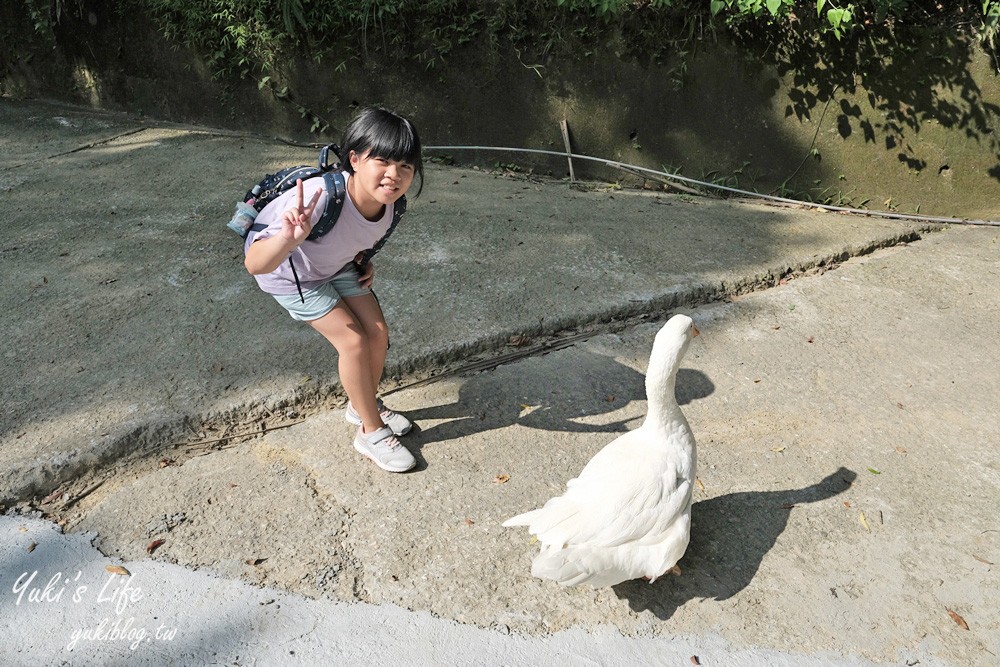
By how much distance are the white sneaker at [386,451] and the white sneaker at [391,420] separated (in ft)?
0.44

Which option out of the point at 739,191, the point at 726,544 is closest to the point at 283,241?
the point at 726,544

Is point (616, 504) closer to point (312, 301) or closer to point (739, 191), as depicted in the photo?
point (312, 301)

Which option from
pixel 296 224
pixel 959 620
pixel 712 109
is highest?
pixel 296 224

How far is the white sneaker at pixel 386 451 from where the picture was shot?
2584 mm

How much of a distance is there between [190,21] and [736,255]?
4.72 meters

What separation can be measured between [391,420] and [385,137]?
1.03m

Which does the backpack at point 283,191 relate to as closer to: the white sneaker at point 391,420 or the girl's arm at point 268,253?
the girl's arm at point 268,253

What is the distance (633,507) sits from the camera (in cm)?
A: 208

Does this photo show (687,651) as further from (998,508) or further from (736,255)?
(736,255)

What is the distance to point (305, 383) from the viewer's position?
2.96 meters

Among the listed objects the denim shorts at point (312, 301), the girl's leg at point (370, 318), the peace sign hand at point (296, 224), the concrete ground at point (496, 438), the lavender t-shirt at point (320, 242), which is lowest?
the concrete ground at point (496, 438)

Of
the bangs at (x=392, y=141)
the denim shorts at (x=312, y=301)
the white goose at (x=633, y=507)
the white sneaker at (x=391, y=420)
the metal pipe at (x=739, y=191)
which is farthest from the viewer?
the metal pipe at (x=739, y=191)

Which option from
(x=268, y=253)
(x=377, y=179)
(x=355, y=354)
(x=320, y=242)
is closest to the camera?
(x=268, y=253)

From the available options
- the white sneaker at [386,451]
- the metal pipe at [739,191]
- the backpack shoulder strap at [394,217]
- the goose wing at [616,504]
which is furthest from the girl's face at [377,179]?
the metal pipe at [739,191]
